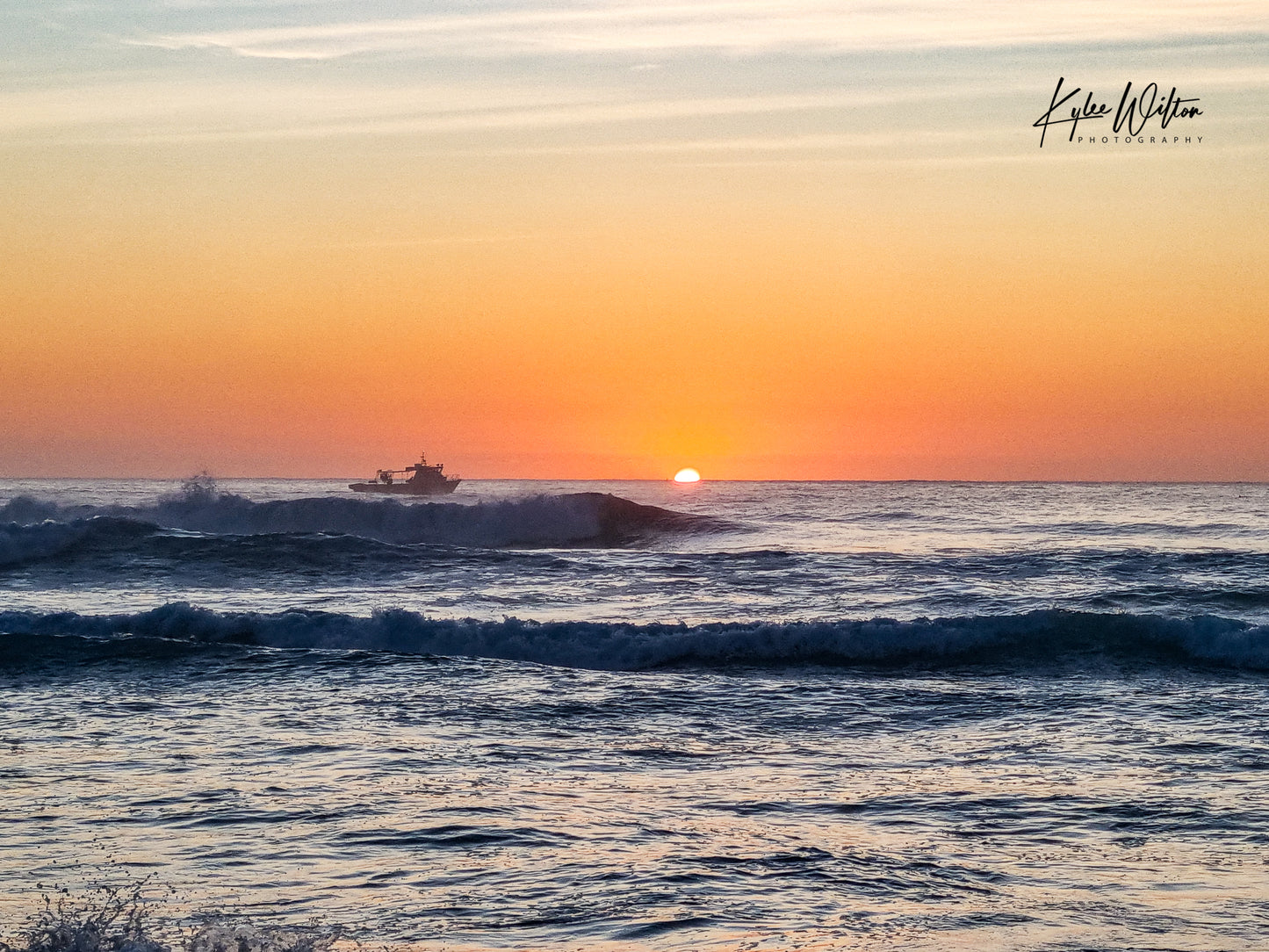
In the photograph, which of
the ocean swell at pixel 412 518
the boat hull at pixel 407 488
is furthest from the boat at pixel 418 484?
the ocean swell at pixel 412 518

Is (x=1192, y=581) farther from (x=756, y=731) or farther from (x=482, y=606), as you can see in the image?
(x=756, y=731)

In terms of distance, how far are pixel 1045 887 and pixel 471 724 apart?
666cm

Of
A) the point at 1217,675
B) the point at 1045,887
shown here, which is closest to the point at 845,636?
the point at 1217,675

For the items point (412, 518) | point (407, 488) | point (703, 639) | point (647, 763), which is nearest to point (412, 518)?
point (412, 518)

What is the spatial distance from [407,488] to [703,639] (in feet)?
236

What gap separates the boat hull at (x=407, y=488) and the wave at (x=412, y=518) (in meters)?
38.3

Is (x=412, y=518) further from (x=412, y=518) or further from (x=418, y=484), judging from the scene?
(x=418, y=484)

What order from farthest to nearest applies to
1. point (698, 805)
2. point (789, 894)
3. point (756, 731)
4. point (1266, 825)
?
point (756, 731), point (698, 805), point (1266, 825), point (789, 894)

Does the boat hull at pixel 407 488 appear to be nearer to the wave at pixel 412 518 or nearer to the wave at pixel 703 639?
the wave at pixel 412 518

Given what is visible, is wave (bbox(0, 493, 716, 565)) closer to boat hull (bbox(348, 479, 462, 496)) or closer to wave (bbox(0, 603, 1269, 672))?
wave (bbox(0, 603, 1269, 672))

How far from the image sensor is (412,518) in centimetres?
4541

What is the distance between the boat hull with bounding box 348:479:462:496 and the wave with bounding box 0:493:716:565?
1506 inches

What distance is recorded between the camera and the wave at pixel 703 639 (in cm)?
1712

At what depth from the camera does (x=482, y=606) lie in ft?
73.6
